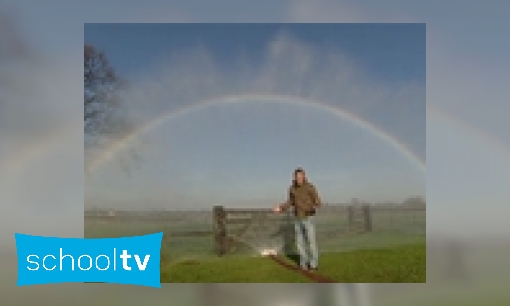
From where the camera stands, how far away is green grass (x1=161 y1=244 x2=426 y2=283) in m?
9.51

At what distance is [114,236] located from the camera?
32.2ft

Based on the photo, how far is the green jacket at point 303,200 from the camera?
9398 mm

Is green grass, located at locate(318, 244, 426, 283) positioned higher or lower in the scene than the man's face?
lower

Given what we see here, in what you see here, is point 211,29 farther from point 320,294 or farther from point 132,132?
point 320,294

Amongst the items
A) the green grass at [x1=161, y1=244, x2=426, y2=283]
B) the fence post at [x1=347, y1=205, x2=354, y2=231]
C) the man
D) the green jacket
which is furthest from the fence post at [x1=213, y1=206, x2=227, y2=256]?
the fence post at [x1=347, y1=205, x2=354, y2=231]

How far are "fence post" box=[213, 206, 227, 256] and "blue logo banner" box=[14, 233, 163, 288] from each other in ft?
4.10

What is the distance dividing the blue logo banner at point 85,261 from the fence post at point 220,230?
1.25m

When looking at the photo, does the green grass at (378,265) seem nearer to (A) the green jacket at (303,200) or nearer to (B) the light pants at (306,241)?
(B) the light pants at (306,241)

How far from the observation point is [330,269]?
377 inches

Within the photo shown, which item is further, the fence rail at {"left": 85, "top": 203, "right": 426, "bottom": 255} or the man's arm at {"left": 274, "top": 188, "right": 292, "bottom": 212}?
the fence rail at {"left": 85, "top": 203, "right": 426, "bottom": 255}

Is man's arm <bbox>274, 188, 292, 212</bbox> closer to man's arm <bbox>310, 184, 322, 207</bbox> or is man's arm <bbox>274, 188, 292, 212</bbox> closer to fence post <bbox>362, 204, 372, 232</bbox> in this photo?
man's arm <bbox>310, 184, 322, 207</bbox>

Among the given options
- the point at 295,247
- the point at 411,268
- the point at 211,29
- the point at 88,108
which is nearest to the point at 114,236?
the point at 88,108

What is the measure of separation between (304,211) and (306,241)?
49 centimetres

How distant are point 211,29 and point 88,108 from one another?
217 centimetres
